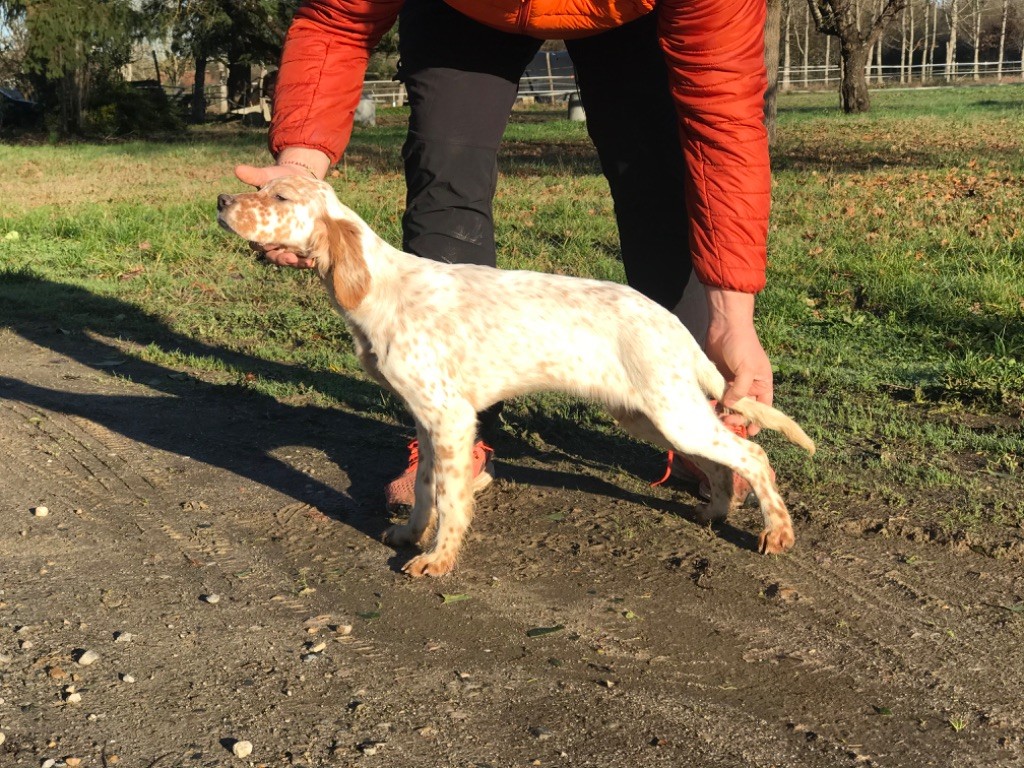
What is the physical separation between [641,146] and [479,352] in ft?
3.78

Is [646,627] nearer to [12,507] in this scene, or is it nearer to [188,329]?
[12,507]

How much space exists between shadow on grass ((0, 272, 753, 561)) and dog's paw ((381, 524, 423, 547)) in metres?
0.10

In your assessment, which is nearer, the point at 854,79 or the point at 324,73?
the point at 324,73

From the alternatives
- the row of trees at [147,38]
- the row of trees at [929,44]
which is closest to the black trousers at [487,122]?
the row of trees at [147,38]

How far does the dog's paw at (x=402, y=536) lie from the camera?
3.83m

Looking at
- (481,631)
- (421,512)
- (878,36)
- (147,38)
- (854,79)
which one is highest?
(147,38)

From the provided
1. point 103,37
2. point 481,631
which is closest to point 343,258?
point 481,631

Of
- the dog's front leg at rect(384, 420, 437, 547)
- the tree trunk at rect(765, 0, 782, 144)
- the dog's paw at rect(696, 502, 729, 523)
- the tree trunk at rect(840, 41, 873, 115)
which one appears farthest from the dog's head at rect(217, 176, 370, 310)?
the tree trunk at rect(840, 41, 873, 115)

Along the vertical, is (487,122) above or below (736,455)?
above

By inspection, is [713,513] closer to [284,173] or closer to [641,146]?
[641,146]

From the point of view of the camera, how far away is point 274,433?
5.07 m

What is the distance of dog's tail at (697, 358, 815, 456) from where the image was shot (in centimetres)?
384

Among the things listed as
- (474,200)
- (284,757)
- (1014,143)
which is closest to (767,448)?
(474,200)

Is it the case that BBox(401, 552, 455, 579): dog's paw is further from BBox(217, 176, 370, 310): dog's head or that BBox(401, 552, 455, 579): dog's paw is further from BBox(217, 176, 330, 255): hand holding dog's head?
BBox(217, 176, 330, 255): hand holding dog's head
